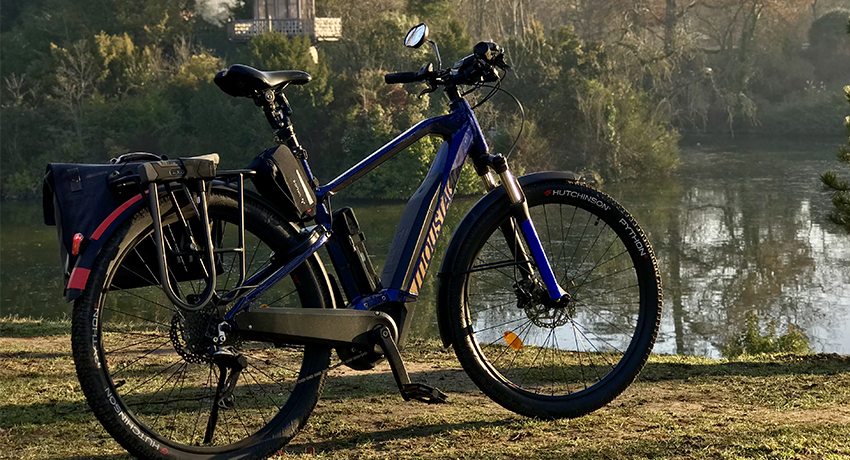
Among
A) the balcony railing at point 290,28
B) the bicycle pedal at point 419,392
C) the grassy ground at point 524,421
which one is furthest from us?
the balcony railing at point 290,28

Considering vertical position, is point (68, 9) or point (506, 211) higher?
point (68, 9)

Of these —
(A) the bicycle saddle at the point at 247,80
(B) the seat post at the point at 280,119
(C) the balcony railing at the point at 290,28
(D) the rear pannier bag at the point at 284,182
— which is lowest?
(D) the rear pannier bag at the point at 284,182

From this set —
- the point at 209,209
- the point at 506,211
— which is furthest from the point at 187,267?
the point at 506,211

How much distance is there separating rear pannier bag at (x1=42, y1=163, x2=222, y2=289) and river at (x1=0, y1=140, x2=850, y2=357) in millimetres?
7738

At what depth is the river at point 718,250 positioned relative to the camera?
47.1ft

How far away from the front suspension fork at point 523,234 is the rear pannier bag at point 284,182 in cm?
76

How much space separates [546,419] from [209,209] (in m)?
1.51

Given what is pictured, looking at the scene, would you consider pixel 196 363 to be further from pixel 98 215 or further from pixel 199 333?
pixel 98 215

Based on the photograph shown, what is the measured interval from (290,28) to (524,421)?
1302 inches

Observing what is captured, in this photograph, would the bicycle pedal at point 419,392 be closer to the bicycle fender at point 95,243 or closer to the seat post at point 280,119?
the seat post at point 280,119

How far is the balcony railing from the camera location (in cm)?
3469

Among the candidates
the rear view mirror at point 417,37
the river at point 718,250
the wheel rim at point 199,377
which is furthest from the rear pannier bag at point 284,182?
the river at point 718,250

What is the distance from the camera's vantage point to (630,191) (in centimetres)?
2920

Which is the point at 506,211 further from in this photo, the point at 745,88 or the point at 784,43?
the point at 784,43
